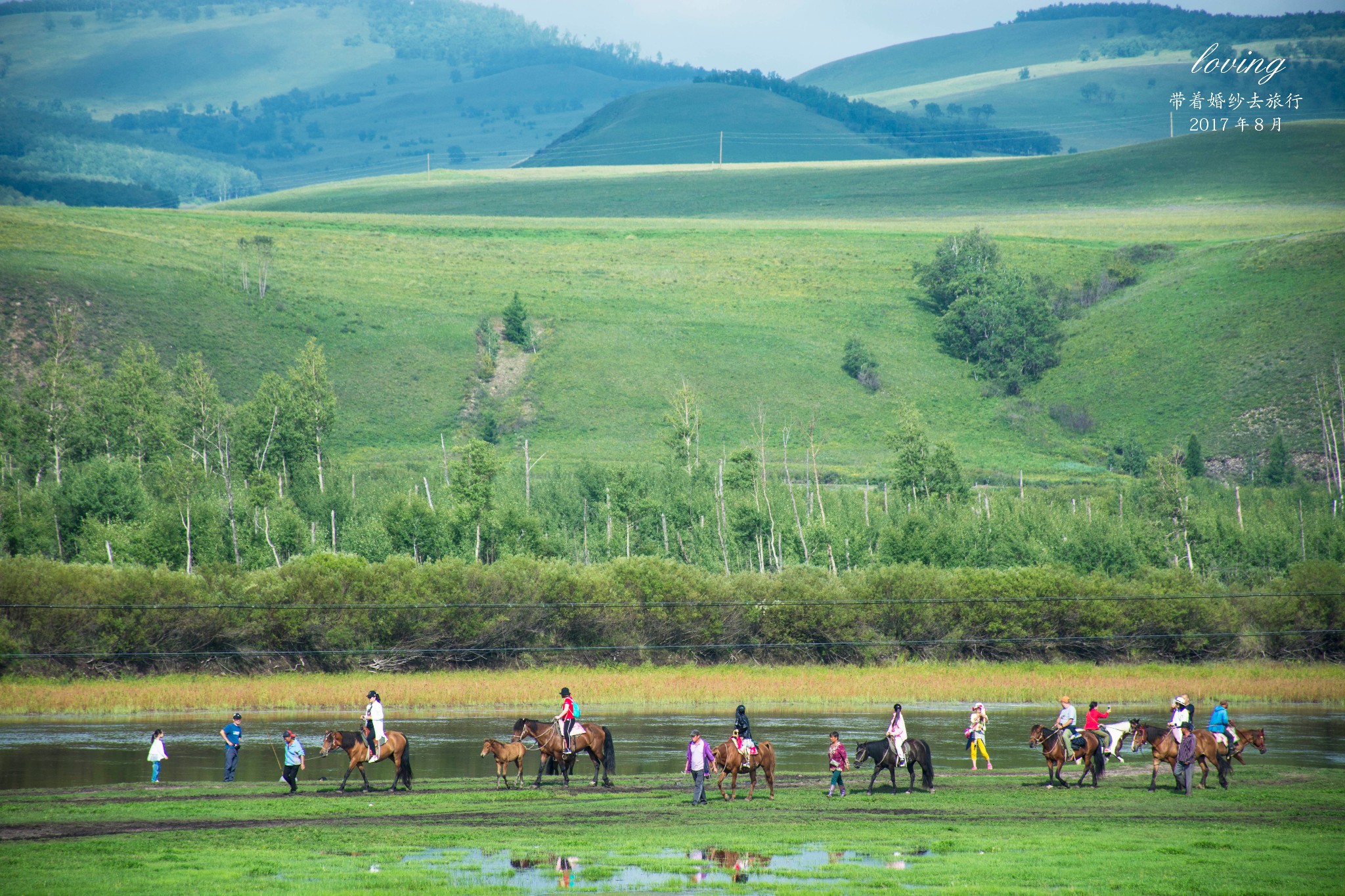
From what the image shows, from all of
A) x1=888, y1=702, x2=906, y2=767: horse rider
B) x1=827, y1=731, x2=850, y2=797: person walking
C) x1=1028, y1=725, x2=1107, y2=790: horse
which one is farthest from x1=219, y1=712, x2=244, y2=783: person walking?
x1=1028, y1=725, x2=1107, y2=790: horse

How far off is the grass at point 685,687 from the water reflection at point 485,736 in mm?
1807

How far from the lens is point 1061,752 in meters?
31.0

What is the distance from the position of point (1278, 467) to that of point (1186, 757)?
4130 inches

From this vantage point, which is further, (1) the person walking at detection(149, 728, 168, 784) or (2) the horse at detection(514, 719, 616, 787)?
(1) the person walking at detection(149, 728, 168, 784)

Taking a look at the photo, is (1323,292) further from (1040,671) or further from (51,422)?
(51,422)

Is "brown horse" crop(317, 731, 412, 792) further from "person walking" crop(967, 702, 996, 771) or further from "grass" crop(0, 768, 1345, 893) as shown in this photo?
"person walking" crop(967, 702, 996, 771)

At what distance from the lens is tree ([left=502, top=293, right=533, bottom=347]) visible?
157 metres

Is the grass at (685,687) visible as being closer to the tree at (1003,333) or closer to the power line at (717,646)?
the power line at (717,646)

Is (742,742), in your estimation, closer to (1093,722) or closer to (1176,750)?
(1093,722)

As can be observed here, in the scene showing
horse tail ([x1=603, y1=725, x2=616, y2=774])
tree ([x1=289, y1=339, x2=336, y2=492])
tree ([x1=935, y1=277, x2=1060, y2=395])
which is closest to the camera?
horse tail ([x1=603, y1=725, x2=616, y2=774])

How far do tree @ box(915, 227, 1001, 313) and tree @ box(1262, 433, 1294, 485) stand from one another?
189 feet

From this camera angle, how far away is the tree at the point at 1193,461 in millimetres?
125625

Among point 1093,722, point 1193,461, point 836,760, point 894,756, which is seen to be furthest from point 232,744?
point 1193,461

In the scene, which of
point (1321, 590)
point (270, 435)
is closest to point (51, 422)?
point (270, 435)
